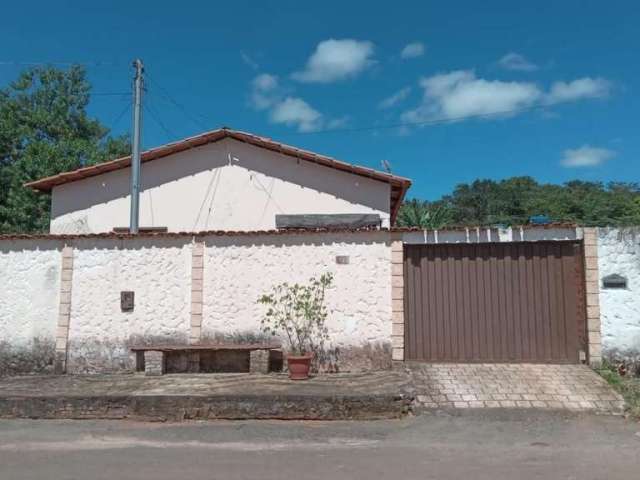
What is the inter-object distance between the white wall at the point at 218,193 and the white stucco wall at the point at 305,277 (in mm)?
4074

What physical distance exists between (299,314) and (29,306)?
4969 millimetres

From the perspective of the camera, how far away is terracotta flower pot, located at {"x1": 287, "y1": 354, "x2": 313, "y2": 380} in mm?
8781

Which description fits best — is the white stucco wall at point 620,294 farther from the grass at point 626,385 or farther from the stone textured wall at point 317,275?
the stone textured wall at point 317,275

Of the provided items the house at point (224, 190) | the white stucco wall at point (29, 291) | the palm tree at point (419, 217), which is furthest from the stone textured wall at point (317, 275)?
the palm tree at point (419, 217)

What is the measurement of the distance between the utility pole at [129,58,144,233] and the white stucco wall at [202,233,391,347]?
12.5ft

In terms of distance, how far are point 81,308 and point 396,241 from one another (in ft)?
19.0

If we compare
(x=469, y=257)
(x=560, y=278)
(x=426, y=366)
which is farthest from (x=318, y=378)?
(x=560, y=278)

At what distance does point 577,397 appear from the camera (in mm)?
7797

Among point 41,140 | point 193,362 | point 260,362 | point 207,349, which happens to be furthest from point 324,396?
point 41,140

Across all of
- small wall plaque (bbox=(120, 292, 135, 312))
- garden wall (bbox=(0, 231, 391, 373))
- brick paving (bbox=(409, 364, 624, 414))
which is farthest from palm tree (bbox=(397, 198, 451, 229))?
small wall plaque (bbox=(120, 292, 135, 312))

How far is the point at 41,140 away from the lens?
27.2m

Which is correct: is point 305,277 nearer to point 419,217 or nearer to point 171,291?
point 171,291

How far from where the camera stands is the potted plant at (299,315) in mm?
9492

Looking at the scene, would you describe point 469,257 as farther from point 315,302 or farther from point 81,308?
point 81,308
